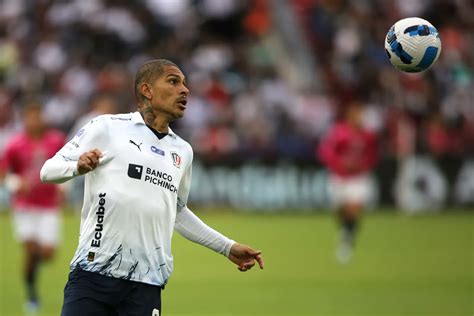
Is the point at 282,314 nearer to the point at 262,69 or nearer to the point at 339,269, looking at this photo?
the point at 339,269

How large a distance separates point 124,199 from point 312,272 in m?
10.8

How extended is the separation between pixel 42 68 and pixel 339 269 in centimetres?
1367

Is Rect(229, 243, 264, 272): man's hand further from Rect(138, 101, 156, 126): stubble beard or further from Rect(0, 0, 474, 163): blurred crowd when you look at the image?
Rect(0, 0, 474, 163): blurred crowd

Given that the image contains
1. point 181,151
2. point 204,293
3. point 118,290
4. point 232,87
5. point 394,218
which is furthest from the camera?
point 232,87

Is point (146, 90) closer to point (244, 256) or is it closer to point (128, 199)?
point (128, 199)

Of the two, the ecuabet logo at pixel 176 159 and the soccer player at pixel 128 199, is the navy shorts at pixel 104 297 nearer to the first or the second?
the soccer player at pixel 128 199

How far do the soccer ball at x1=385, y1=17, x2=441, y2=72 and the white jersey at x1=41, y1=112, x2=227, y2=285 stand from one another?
2.31m

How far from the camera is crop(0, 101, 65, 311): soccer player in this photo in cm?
1440

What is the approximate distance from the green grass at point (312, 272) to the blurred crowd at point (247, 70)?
2196 mm

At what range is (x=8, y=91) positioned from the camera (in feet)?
92.5

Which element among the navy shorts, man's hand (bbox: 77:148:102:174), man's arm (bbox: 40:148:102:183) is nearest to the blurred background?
the navy shorts

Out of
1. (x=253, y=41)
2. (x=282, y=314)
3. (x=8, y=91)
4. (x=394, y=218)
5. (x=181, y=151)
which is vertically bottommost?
(x=181, y=151)

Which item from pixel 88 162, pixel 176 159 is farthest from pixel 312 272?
pixel 88 162

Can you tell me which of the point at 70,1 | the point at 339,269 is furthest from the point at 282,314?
the point at 70,1
